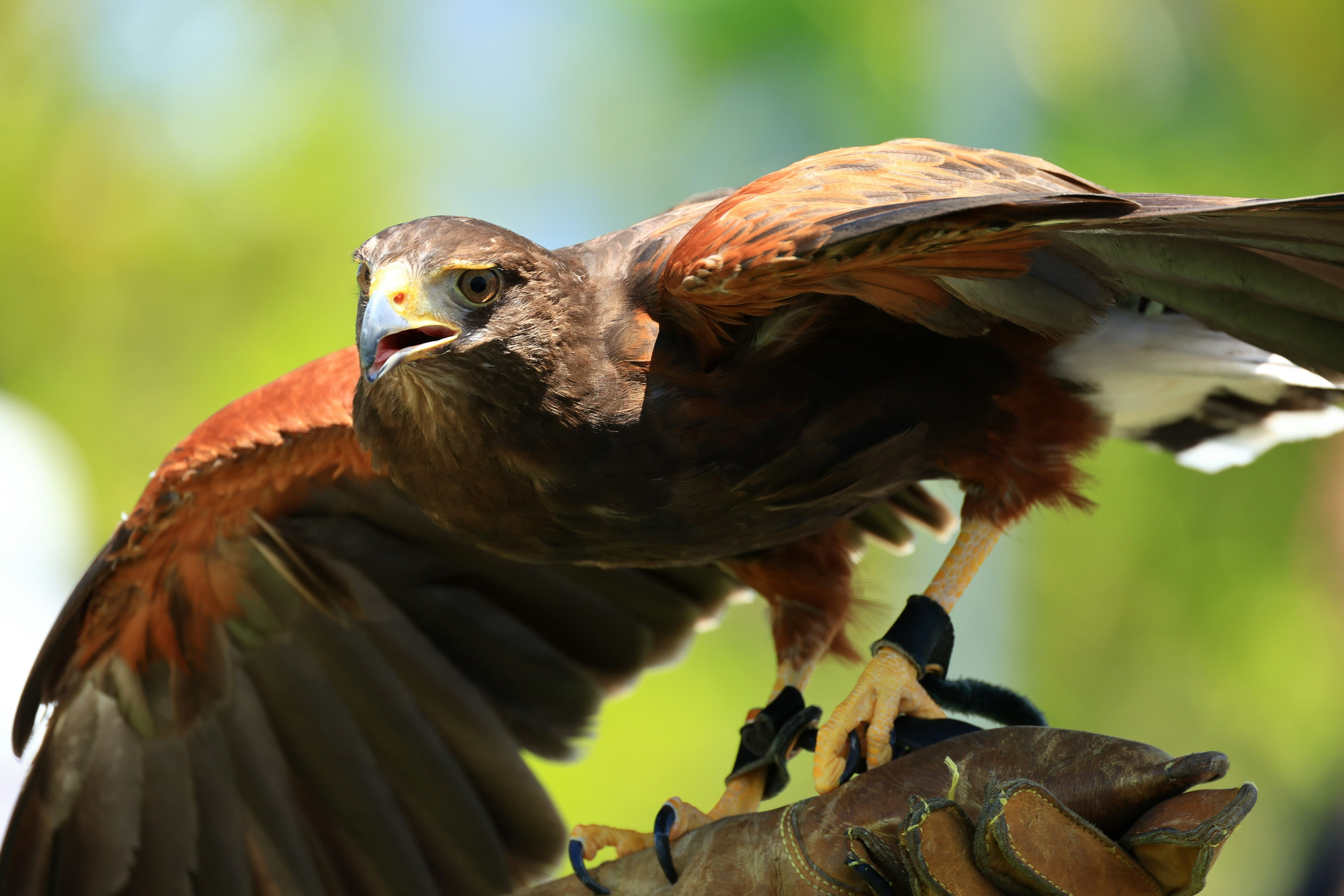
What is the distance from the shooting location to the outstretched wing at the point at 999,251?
2.04m

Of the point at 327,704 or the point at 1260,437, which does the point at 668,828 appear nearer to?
the point at 327,704

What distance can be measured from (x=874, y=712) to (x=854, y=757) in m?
0.13

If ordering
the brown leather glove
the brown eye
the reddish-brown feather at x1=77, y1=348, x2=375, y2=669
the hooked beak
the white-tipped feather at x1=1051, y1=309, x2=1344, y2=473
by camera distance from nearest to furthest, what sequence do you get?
the brown leather glove → the hooked beak → the brown eye → the white-tipped feather at x1=1051, y1=309, x2=1344, y2=473 → the reddish-brown feather at x1=77, y1=348, x2=375, y2=669

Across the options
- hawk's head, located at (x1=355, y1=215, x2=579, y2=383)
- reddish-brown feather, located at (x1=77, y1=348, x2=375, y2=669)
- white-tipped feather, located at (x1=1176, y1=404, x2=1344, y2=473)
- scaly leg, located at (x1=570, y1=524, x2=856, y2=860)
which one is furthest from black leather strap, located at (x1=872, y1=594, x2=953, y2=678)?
reddish-brown feather, located at (x1=77, y1=348, x2=375, y2=669)

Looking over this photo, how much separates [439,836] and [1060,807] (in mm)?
2355

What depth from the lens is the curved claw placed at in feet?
9.23

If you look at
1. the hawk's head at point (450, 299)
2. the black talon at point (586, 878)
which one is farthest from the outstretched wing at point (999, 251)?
the black talon at point (586, 878)

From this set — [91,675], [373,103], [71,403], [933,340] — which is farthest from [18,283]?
[933,340]

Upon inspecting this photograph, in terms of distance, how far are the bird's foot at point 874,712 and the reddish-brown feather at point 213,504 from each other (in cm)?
162

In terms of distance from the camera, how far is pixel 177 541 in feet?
11.7

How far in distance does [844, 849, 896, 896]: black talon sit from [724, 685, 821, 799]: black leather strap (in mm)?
533

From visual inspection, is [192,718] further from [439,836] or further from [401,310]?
[401,310]

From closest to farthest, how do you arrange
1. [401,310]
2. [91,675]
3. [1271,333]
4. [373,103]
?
[401,310], [1271,333], [91,675], [373,103]

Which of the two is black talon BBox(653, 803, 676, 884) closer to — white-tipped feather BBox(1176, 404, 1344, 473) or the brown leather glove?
Result: the brown leather glove
